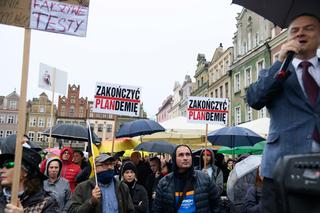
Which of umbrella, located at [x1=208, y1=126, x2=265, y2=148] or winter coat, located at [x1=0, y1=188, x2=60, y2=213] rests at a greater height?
umbrella, located at [x1=208, y1=126, x2=265, y2=148]

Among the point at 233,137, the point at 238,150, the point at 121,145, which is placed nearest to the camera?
the point at 233,137

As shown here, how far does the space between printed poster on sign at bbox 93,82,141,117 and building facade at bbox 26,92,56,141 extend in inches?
3157

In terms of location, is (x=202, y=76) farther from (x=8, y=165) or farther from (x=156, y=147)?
(x=8, y=165)

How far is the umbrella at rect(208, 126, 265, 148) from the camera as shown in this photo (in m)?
9.42

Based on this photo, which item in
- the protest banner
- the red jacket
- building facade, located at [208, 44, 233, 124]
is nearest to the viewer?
the protest banner

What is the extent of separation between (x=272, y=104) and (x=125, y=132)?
7.44 m

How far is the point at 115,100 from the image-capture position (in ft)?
25.3

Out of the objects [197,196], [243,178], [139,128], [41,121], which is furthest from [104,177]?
[41,121]

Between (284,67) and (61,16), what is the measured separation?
2035 mm

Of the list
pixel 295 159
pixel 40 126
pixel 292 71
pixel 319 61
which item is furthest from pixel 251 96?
pixel 40 126

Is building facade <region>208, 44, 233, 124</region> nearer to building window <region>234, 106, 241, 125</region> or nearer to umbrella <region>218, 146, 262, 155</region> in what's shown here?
building window <region>234, 106, 241, 125</region>

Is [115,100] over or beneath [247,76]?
beneath

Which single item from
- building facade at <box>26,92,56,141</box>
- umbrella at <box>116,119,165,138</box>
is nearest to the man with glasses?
umbrella at <box>116,119,165,138</box>

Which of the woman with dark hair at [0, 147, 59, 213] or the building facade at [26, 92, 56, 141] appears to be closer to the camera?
the woman with dark hair at [0, 147, 59, 213]
